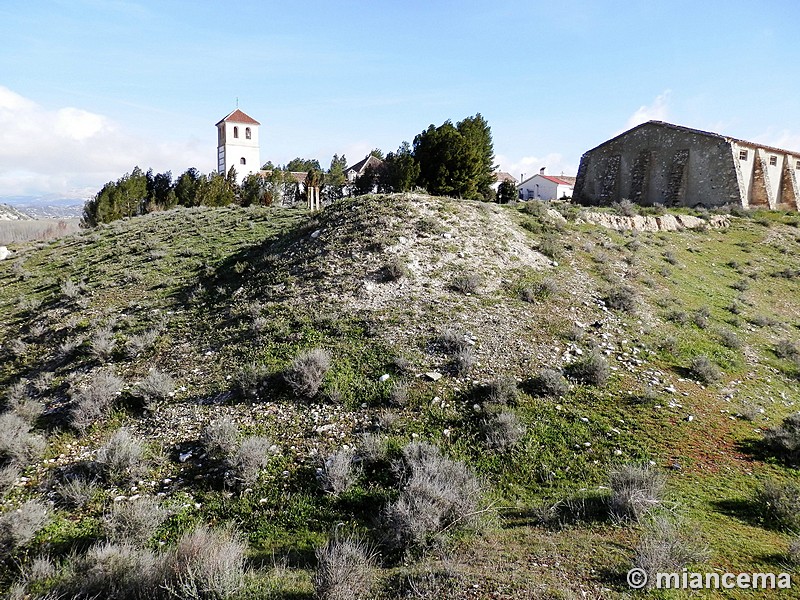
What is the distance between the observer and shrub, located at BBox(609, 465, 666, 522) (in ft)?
17.7

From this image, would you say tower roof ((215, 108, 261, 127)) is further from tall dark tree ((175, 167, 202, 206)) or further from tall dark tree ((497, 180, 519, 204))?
tall dark tree ((497, 180, 519, 204))

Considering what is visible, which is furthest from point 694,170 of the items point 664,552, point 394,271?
point 664,552

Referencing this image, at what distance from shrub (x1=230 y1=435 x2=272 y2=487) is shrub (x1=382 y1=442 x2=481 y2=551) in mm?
2091

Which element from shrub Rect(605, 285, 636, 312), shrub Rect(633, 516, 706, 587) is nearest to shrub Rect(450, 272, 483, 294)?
shrub Rect(605, 285, 636, 312)

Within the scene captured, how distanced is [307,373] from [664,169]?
3115cm

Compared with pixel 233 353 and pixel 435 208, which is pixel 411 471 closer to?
pixel 233 353

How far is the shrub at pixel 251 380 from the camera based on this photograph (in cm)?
862

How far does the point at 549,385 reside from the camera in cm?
838

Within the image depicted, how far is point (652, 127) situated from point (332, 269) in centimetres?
2884

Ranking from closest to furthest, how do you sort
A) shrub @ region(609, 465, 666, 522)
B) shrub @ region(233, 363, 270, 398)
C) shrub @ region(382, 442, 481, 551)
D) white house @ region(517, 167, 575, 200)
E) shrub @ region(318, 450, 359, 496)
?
1. shrub @ region(382, 442, 481, 551)
2. shrub @ region(609, 465, 666, 522)
3. shrub @ region(318, 450, 359, 496)
4. shrub @ region(233, 363, 270, 398)
5. white house @ region(517, 167, 575, 200)

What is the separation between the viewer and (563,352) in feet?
32.0

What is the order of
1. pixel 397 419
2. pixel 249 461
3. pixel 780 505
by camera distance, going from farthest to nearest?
pixel 397 419 < pixel 249 461 < pixel 780 505

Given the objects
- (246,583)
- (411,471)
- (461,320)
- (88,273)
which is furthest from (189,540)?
(88,273)

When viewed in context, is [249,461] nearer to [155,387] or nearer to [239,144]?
[155,387]
